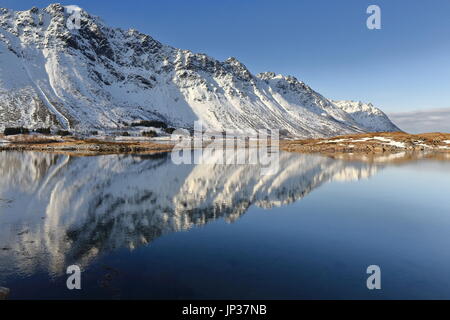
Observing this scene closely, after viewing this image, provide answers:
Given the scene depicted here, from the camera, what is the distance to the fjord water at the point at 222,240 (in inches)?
559

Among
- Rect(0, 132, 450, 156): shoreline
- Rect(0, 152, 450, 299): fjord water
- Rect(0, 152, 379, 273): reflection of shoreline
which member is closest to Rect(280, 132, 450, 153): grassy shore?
Rect(0, 132, 450, 156): shoreline

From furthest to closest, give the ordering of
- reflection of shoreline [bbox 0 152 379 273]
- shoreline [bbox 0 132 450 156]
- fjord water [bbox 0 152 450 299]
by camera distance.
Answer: shoreline [bbox 0 132 450 156] → reflection of shoreline [bbox 0 152 379 273] → fjord water [bbox 0 152 450 299]

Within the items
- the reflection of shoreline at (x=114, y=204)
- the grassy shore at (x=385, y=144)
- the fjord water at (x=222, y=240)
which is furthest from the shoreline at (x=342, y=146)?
the fjord water at (x=222, y=240)

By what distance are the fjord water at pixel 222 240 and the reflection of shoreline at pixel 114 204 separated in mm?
112

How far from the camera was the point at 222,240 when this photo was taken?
20641 millimetres

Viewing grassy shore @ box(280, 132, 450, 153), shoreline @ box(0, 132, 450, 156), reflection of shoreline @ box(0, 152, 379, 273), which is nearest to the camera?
reflection of shoreline @ box(0, 152, 379, 273)

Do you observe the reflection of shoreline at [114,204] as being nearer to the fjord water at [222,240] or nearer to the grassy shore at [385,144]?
the fjord water at [222,240]

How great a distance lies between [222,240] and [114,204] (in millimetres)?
14304

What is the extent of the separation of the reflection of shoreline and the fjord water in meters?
0.11

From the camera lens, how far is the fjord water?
14.2m

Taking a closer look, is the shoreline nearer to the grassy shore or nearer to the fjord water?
the grassy shore

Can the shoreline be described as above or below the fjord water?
above

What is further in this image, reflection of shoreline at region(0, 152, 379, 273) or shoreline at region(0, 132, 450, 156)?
shoreline at region(0, 132, 450, 156)

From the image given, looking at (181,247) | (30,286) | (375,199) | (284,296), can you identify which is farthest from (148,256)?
(375,199)
